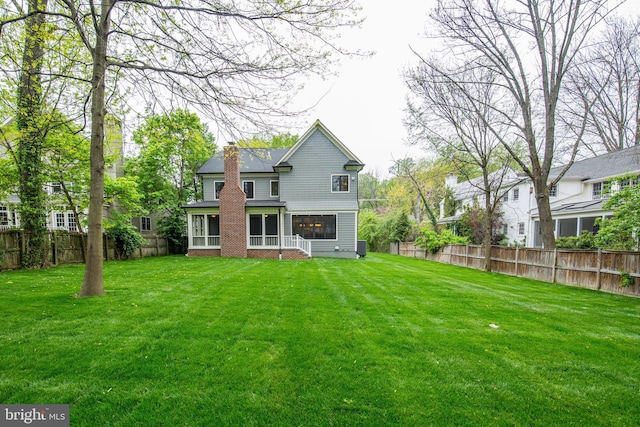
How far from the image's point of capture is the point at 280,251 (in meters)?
15.9

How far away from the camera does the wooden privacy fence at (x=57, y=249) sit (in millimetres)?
9438

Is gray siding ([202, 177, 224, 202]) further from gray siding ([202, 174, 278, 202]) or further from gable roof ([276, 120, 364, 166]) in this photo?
gable roof ([276, 120, 364, 166])

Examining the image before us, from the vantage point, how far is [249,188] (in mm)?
18375

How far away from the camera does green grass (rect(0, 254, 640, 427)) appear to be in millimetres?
2479

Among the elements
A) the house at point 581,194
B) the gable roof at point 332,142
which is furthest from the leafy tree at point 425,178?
the gable roof at point 332,142

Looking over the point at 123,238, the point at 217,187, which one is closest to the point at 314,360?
the point at 123,238

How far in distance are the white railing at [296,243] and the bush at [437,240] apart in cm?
883

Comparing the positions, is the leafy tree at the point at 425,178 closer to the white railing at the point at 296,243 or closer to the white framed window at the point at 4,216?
the white railing at the point at 296,243

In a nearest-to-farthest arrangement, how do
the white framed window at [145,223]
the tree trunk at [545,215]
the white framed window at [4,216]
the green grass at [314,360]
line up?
the green grass at [314,360] < the tree trunk at [545,215] < the white framed window at [4,216] < the white framed window at [145,223]

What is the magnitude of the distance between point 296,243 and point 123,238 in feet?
28.9

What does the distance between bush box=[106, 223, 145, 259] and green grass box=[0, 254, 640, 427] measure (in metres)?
8.42

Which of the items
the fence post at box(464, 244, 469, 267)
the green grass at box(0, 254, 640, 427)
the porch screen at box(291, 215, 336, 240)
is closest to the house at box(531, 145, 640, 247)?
the fence post at box(464, 244, 469, 267)

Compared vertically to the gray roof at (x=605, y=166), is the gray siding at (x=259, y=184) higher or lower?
lower

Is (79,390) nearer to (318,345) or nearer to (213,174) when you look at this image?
(318,345)
